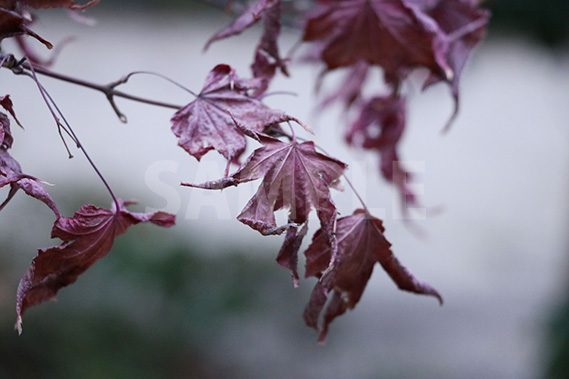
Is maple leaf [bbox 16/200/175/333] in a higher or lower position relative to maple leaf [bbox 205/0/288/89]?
lower

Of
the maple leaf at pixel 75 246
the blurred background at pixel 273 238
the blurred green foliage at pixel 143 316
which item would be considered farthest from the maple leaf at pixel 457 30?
the blurred green foliage at pixel 143 316

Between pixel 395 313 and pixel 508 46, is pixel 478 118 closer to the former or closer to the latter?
pixel 508 46

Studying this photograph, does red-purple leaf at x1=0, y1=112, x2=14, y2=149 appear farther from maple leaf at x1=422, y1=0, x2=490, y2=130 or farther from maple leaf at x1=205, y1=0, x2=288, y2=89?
maple leaf at x1=422, y1=0, x2=490, y2=130

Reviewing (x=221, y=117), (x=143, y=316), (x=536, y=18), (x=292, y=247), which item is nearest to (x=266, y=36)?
(x=221, y=117)

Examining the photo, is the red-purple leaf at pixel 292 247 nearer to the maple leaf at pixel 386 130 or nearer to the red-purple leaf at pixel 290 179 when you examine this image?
the red-purple leaf at pixel 290 179

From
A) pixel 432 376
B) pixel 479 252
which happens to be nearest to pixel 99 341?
pixel 432 376

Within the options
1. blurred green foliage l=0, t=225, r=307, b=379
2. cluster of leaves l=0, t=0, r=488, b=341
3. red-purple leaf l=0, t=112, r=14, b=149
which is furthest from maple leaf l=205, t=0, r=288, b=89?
blurred green foliage l=0, t=225, r=307, b=379
